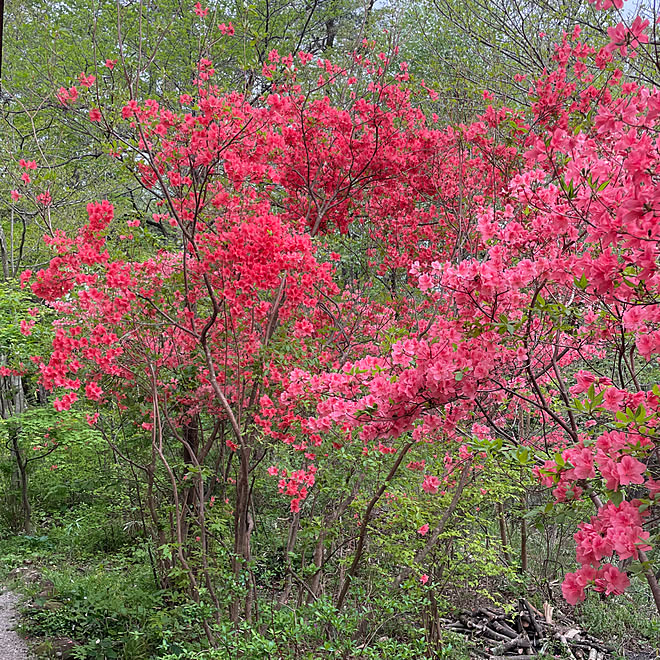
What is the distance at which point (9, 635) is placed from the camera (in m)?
4.42

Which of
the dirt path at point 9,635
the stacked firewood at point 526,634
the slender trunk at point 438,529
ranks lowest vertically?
the stacked firewood at point 526,634

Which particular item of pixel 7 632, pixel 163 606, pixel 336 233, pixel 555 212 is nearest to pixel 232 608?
pixel 163 606

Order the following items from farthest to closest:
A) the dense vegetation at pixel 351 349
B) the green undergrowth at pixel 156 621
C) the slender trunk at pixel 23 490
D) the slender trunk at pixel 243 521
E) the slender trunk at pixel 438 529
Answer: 1. the slender trunk at pixel 23 490
2. the slender trunk at pixel 438 529
3. the slender trunk at pixel 243 521
4. the green undergrowth at pixel 156 621
5. the dense vegetation at pixel 351 349

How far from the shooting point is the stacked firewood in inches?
204

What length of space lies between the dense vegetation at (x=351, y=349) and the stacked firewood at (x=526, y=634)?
19 cm

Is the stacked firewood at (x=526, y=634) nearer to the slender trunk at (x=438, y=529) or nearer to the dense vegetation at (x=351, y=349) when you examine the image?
the dense vegetation at (x=351, y=349)

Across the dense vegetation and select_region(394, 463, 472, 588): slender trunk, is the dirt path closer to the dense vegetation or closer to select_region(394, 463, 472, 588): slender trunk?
the dense vegetation

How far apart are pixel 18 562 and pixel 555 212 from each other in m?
6.14

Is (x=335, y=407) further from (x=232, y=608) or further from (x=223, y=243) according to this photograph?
(x=232, y=608)

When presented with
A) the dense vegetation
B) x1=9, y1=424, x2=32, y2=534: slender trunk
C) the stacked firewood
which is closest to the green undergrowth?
the dense vegetation

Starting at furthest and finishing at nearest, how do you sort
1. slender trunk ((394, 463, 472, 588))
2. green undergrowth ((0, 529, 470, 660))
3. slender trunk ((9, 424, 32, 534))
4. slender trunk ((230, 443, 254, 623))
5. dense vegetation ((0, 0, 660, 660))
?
slender trunk ((9, 424, 32, 534)), slender trunk ((394, 463, 472, 588)), slender trunk ((230, 443, 254, 623)), green undergrowth ((0, 529, 470, 660)), dense vegetation ((0, 0, 660, 660))

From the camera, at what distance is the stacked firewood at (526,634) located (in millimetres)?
5188

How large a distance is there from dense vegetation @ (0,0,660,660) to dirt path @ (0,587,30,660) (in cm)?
17

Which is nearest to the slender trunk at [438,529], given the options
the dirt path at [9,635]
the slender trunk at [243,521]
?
the slender trunk at [243,521]
